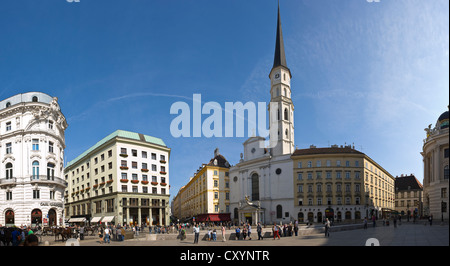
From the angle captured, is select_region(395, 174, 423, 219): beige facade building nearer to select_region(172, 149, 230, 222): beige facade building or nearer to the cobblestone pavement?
select_region(172, 149, 230, 222): beige facade building

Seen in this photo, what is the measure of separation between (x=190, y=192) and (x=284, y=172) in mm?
44369

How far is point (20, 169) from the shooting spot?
46.0m

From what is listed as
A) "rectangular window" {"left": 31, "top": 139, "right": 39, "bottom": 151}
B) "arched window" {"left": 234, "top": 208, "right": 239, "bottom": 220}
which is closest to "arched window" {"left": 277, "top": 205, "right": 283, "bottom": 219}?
"arched window" {"left": 234, "top": 208, "right": 239, "bottom": 220}

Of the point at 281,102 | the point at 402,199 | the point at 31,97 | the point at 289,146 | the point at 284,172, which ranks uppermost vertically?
the point at 281,102

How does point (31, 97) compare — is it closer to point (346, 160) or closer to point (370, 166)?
point (346, 160)

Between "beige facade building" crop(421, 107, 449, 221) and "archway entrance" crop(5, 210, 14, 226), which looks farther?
"archway entrance" crop(5, 210, 14, 226)

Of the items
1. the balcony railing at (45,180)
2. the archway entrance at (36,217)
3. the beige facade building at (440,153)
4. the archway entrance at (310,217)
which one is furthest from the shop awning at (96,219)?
the beige facade building at (440,153)

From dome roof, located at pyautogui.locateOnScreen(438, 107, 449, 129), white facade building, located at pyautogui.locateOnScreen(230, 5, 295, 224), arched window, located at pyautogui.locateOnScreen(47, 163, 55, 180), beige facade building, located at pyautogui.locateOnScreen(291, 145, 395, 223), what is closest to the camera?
dome roof, located at pyautogui.locateOnScreen(438, 107, 449, 129)

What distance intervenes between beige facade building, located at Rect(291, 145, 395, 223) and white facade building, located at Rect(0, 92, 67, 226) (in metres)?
54.6

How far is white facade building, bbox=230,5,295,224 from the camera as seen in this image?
7931 cm

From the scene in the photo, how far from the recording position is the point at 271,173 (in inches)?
3248
